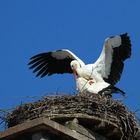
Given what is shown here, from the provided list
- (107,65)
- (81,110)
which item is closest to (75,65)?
(107,65)

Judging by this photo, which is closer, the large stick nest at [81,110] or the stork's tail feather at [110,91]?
the large stick nest at [81,110]

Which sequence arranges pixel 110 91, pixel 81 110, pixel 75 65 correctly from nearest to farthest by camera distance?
1. pixel 81 110
2. pixel 110 91
3. pixel 75 65

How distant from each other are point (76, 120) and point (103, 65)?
2.39 m

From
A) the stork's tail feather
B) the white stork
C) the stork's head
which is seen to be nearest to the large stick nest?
the stork's tail feather

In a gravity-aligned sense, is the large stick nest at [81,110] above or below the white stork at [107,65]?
below

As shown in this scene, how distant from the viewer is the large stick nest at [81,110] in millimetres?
6801

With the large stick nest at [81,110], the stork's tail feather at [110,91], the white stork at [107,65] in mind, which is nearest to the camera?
the large stick nest at [81,110]

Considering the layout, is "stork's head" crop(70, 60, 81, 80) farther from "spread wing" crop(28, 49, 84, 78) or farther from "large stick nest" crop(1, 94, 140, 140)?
"large stick nest" crop(1, 94, 140, 140)

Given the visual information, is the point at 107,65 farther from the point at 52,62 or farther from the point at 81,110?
the point at 81,110

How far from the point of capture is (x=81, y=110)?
6.89 metres

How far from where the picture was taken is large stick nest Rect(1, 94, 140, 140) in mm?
6801

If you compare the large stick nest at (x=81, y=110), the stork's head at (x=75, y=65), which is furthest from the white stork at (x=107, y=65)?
the large stick nest at (x=81, y=110)

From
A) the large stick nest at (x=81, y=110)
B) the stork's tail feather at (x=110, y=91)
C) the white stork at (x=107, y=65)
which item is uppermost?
the white stork at (x=107, y=65)

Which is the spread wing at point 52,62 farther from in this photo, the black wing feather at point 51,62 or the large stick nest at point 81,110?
the large stick nest at point 81,110
